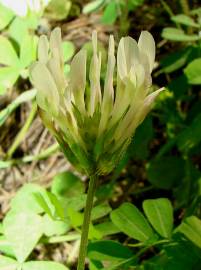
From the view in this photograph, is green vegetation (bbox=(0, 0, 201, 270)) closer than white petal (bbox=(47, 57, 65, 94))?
No

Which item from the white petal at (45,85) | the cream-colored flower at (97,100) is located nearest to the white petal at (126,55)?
the cream-colored flower at (97,100)

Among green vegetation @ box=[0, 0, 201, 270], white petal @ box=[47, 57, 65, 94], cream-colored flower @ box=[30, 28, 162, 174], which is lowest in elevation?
green vegetation @ box=[0, 0, 201, 270]

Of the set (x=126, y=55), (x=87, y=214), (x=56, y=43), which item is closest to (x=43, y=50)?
(x=56, y=43)

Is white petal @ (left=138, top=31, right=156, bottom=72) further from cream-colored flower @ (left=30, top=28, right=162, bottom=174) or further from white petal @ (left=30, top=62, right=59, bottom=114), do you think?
white petal @ (left=30, top=62, right=59, bottom=114)

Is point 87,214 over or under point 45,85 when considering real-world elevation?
under

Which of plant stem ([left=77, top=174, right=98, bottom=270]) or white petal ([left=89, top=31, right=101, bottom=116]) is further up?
white petal ([left=89, top=31, right=101, bottom=116])

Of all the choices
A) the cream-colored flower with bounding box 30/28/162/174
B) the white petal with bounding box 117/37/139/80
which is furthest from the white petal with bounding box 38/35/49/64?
the white petal with bounding box 117/37/139/80

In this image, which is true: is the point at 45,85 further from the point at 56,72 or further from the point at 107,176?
the point at 107,176

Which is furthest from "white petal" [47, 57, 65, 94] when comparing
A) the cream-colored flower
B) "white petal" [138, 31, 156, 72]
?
"white petal" [138, 31, 156, 72]

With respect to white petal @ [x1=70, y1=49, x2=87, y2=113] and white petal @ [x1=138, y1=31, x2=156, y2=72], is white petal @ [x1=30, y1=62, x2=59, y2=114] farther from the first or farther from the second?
white petal @ [x1=138, y1=31, x2=156, y2=72]
